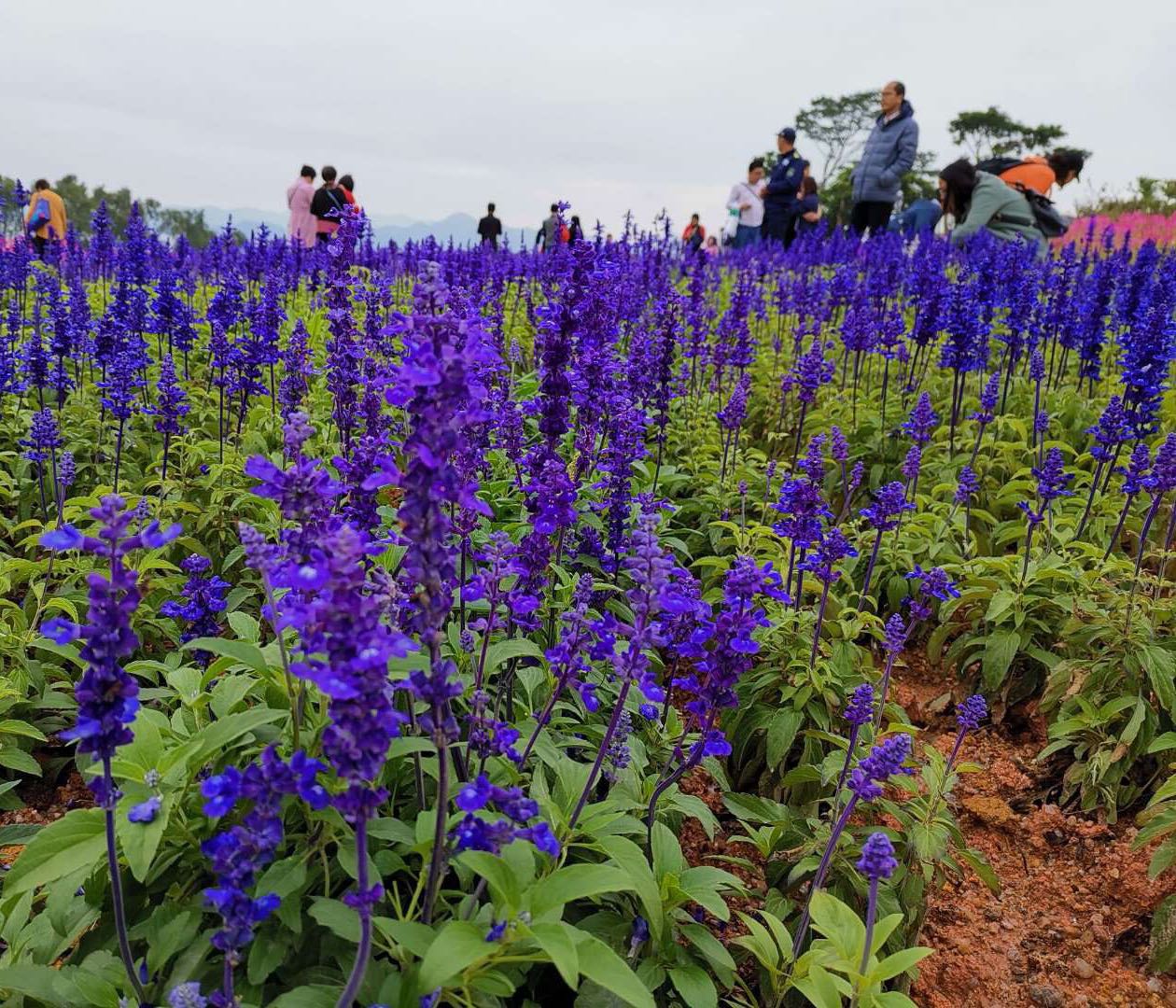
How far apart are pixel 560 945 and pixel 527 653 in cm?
123

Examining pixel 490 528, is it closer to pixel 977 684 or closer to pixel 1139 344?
pixel 977 684

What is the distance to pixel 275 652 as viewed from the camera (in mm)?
2928

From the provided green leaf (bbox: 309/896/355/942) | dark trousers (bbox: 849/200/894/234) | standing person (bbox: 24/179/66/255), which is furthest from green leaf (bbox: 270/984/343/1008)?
dark trousers (bbox: 849/200/894/234)

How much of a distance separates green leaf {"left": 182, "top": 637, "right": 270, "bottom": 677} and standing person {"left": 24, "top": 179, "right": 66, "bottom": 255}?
14.0 metres

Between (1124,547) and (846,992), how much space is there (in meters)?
4.81

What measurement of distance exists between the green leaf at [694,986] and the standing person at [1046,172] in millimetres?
13219

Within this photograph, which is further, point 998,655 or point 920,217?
point 920,217

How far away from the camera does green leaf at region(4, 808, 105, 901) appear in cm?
220

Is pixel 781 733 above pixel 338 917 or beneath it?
beneath

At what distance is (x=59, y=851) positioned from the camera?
7.57 ft

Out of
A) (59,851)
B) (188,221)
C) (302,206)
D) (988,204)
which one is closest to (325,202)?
(302,206)

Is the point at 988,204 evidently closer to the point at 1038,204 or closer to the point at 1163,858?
the point at 1038,204

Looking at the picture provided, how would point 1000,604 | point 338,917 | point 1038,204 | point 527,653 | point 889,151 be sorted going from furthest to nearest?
point 889,151
point 1038,204
point 1000,604
point 527,653
point 338,917

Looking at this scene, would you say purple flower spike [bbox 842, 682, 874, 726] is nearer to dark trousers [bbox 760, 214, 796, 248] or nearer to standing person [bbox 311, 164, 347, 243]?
standing person [bbox 311, 164, 347, 243]
